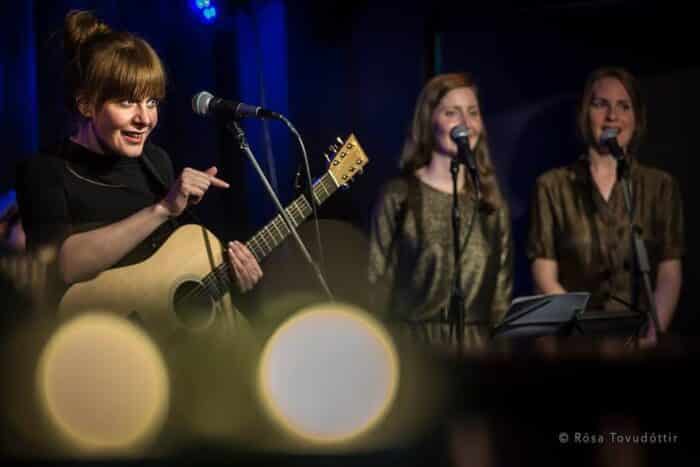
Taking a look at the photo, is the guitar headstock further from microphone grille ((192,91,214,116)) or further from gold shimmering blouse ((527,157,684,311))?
gold shimmering blouse ((527,157,684,311))

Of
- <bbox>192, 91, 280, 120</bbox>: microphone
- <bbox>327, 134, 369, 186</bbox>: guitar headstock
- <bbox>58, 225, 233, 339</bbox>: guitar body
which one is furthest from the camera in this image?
<bbox>327, 134, 369, 186</bbox>: guitar headstock

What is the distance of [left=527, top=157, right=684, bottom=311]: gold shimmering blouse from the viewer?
3840mm

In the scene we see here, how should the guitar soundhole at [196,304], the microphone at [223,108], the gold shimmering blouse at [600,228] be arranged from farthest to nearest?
the gold shimmering blouse at [600,228] < the guitar soundhole at [196,304] < the microphone at [223,108]

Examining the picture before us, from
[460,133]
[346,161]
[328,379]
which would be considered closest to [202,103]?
[346,161]

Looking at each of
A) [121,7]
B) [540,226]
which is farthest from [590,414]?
[540,226]

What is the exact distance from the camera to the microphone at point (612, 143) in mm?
3580

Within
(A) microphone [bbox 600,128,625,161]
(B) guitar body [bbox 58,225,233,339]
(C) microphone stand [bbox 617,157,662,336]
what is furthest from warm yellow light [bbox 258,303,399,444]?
(A) microphone [bbox 600,128,625,161]

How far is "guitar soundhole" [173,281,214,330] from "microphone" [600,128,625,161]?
1.86 meters

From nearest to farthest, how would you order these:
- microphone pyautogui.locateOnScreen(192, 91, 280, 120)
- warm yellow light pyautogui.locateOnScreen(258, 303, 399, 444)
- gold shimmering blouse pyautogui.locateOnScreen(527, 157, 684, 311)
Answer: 1. warm yellow light pyautogui.locateOnScreen(258, 303, 399, 444)
2. microphone pyautogui.locateOnScreen(192, 91, 280, 120)
3. gold shimmering blouse pyautogui.locateOnScreen(527, 157, 684, 311)

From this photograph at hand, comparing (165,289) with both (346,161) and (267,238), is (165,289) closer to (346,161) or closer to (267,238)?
(267,238)

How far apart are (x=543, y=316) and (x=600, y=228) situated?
1.14 meters

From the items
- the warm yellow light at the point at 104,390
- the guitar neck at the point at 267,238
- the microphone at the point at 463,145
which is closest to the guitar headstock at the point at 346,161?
the guitar neck at the point at 267,238

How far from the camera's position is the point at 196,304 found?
2844 millimetres

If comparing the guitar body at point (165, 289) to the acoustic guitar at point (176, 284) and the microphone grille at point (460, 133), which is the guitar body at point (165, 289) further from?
the microphone grille at point (460, 133)
